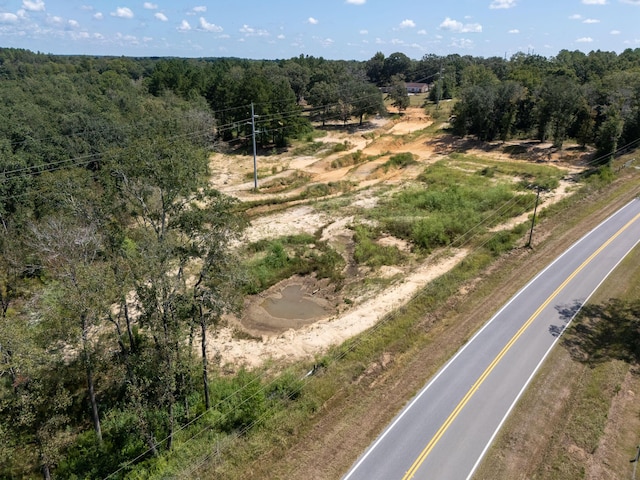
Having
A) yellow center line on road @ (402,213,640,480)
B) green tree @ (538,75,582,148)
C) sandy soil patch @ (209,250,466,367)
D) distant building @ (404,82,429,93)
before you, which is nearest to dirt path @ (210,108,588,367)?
sandy soil patch @ (209,250,466,367)

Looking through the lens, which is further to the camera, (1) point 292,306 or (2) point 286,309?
(1) point 292,306

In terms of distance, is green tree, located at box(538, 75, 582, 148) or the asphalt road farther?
green tree, located at box(538, 75, 582, 148)

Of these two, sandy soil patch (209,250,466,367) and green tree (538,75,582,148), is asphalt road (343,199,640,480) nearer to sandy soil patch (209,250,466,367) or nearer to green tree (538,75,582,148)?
sandy soil patch (209,250,466,367)

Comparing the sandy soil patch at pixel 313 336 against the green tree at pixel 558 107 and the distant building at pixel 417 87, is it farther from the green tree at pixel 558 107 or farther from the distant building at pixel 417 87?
the distant building at pixel 417 87

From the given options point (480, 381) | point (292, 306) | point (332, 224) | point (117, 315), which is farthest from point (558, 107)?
point (117, 315)

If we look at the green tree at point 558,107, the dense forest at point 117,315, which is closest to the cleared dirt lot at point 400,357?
the dense forest at point 117,315

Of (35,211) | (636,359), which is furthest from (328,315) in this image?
(35,211)

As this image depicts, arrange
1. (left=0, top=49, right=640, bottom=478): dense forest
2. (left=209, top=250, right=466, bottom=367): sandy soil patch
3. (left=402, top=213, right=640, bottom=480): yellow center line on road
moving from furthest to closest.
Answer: (left=209, top=250, right=466, bottom=367): sandy soil patch, (left=402, top=213, right=640, bottom=480): yellow center line on road, (left=0, top=49, right=640, bottom=478): dense forest

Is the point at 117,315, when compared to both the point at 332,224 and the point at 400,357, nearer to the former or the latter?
the point at 400,357

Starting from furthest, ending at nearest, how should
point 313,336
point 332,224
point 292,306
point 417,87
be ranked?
point 417,87 < point 332,224 < point 292,306 < point 313,336
